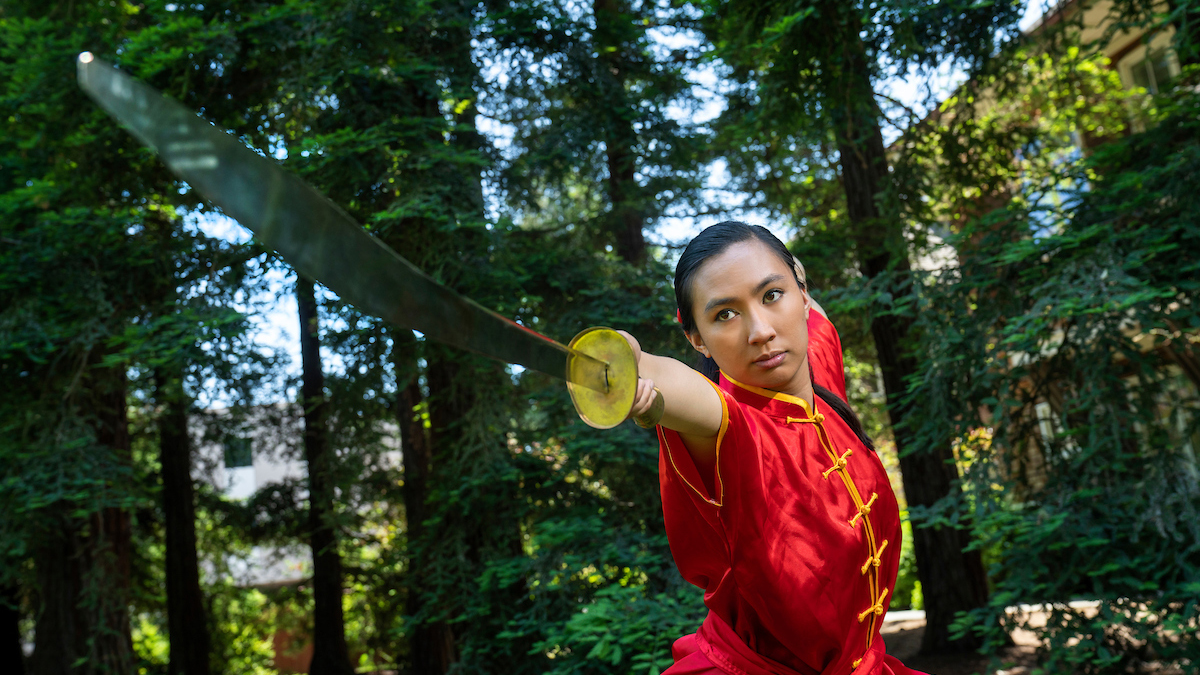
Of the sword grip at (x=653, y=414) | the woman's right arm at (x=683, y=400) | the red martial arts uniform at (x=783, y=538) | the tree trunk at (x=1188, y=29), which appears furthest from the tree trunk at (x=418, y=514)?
the sword grip at (x=653, y=414)

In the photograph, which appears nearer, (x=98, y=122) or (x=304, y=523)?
(x=98, y=122)

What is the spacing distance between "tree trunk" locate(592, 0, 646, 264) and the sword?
7.22 metres

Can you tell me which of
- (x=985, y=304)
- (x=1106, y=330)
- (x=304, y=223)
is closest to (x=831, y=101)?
(x=985, y=304)

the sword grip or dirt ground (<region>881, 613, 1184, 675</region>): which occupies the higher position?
the sword grip

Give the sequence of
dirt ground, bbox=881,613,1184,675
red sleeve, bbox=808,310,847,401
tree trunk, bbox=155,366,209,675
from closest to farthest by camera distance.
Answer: red sleeve, bbox=808,310,847,401 → dirt ground, bbox=881,613,1184,675 → tree trunk, bbox=155,366,209,675

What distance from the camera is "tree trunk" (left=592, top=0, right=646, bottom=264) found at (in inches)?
314

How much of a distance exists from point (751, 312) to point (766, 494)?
34 cm

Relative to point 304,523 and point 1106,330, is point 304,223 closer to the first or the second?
point 1106,330

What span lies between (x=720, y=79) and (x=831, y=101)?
299cm

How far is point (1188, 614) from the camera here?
13.7ft

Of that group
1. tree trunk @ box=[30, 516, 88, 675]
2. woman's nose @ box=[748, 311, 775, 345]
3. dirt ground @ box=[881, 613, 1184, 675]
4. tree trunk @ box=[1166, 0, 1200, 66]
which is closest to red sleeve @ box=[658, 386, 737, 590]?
woman's nose @ box=[748, 311, 775, 345]

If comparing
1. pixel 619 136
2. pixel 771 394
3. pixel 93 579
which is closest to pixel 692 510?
pixel 771 394

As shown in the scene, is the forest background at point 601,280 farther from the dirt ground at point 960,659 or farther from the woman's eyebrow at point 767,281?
the woman's eyebrow at point 767,281

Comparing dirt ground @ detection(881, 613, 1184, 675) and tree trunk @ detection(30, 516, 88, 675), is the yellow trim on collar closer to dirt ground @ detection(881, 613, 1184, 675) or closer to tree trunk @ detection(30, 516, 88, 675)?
dirt ground @ detection(881, 613, 1184, 675)
